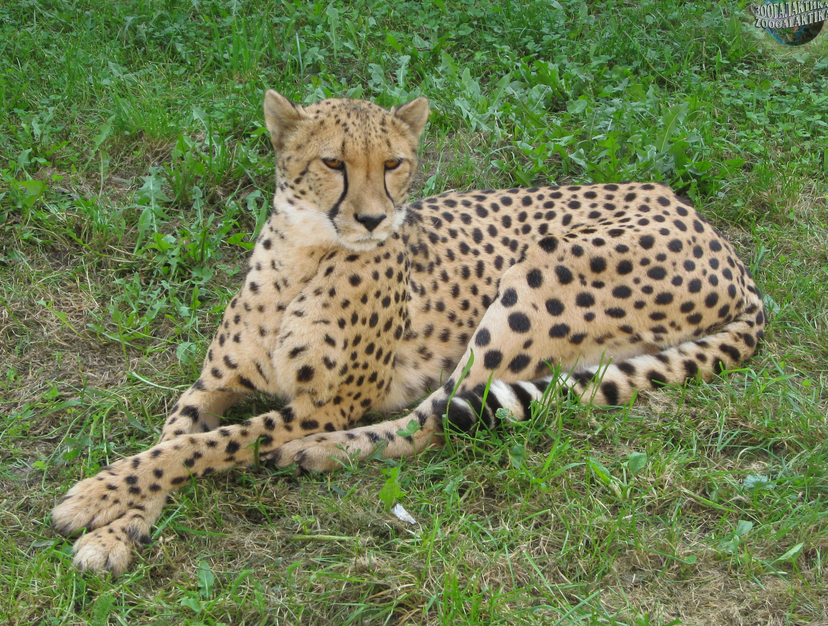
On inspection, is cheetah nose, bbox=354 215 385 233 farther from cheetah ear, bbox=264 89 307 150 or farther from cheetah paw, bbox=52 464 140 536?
cheetah paw, bbox=52 464 140 536

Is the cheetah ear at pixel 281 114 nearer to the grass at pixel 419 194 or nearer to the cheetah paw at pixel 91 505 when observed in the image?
the grass at pixel 419 194

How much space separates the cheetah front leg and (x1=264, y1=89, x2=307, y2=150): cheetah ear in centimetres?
95

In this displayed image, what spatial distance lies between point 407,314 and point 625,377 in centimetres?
88

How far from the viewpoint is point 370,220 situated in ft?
9.45

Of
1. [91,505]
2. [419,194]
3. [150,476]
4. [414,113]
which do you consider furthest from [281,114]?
[419,194]

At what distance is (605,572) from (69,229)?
287cm

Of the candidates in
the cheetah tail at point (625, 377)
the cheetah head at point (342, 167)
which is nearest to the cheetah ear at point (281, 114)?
the cheetah head at point (342, 167)

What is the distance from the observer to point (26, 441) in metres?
3.21

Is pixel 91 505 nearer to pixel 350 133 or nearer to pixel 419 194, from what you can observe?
pixel 350 133

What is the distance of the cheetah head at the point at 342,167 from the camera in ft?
9.53

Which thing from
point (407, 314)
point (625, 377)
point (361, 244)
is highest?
point (361, 244)

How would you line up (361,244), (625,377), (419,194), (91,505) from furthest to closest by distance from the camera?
(419,194)
(625,377)
(361,244)
(91,505)

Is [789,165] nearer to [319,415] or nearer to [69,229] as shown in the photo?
[319,415]

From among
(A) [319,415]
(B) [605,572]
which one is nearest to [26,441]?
(A) [319,415]
